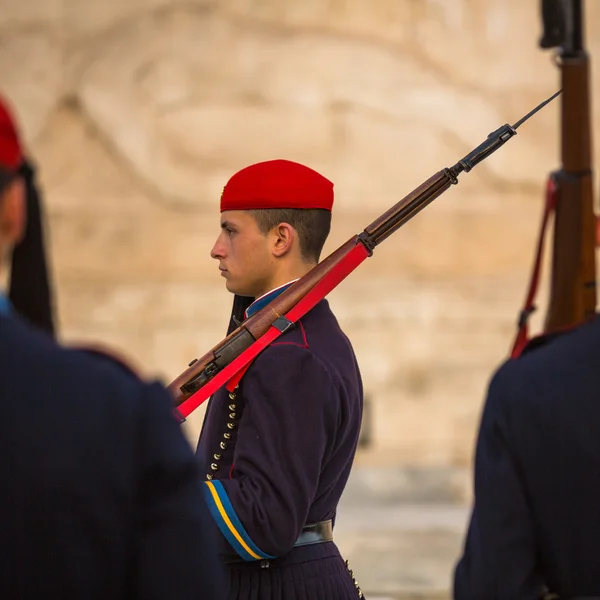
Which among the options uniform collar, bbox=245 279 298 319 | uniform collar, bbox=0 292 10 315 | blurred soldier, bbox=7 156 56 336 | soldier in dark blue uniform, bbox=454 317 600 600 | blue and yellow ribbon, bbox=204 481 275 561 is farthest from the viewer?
uniform collar, bbox=245 279 298 319

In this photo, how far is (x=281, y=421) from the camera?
201 centimetres

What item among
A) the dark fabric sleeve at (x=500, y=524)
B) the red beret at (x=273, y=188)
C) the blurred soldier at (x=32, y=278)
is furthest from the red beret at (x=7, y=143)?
the red beret at (x=273, y=188)

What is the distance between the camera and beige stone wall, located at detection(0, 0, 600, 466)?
661cm

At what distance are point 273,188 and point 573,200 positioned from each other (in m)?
0.94

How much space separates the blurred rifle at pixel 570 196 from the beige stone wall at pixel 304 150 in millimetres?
3602

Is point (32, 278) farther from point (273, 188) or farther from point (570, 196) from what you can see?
point (570, 196)

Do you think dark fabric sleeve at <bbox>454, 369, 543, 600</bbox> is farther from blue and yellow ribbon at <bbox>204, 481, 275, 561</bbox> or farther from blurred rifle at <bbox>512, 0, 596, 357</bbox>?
blurred rifle at <bbox>512, 0, 596, 357</bbox>

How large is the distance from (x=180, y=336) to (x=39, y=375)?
17.8 feet

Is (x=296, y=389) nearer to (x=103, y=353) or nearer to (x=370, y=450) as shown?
(x=103, y=353)

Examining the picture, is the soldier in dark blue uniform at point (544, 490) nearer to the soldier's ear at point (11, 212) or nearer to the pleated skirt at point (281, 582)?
the pleated skirt at point (281, 582)

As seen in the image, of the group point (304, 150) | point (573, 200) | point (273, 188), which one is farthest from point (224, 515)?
point (304, 150)

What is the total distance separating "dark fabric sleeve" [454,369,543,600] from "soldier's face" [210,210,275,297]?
0.69 meters

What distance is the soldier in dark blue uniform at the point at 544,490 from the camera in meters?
1.63

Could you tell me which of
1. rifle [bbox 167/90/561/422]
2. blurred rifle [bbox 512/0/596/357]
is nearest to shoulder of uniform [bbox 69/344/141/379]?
rifle [bbox 167/90/561/422]
